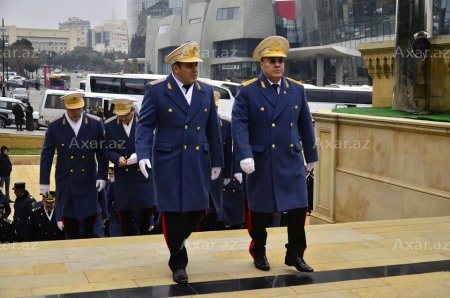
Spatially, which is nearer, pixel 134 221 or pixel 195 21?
pixel 134 221

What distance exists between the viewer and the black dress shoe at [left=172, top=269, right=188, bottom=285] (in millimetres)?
4859

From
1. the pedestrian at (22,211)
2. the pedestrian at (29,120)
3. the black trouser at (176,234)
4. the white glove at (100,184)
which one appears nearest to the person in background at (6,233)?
the pedestrian at (22,211)

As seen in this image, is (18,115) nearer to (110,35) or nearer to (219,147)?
(219,147)

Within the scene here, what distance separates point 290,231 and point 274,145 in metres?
0.70

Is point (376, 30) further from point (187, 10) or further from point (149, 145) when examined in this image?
point (149, 145)

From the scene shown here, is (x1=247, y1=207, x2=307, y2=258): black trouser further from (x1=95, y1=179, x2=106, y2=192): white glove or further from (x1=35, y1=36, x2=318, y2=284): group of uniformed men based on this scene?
(x1=95, y1=179, x2=106, y2=192): white glove

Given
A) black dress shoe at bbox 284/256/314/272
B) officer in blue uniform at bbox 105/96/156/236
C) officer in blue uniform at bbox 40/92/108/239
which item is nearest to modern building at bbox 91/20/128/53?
officer in blue uniform at bbox 105/96/156/236

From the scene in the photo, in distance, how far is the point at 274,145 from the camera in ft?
17.2

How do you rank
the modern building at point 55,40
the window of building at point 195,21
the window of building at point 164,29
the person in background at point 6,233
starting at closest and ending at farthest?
1. the person in background at point 6,233
2. the window of building at point 195,21
3. the window of building at point 164,29
4. the modern building at point 55,40

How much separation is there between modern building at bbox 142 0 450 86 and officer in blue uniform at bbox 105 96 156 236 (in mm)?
54810

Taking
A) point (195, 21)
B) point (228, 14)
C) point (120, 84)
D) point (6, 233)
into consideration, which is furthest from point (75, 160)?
point (195, 21)

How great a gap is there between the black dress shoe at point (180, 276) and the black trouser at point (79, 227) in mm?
2501

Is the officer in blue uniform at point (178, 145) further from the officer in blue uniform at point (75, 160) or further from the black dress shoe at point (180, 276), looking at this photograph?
the officer in blue uniform at point (75, 160)

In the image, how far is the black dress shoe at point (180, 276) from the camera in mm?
4859
